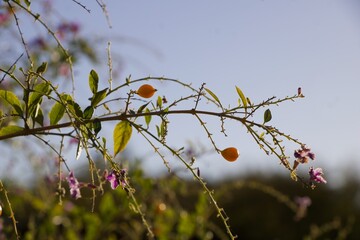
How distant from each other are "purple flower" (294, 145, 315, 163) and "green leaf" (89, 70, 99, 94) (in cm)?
31

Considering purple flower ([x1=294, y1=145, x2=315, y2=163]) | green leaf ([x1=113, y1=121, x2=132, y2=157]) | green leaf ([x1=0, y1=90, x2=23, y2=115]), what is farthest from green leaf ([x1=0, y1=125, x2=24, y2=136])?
purple flower ([x1=294, y1=145, x2=315, y2=163])

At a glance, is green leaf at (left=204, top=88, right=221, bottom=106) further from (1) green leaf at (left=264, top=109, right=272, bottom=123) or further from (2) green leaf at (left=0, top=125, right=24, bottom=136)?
(2) green leaf at (left=0, top=125, right=24, bottom=136)

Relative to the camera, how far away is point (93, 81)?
35.9 inches

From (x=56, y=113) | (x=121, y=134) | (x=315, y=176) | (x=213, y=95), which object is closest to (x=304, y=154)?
(x=315, y=176)

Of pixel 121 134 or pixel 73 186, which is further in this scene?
pixel 73 186

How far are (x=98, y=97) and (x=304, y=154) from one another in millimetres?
311

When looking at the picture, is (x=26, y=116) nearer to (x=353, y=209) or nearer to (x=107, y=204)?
(x=107, y=204)

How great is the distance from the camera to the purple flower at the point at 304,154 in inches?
34.2

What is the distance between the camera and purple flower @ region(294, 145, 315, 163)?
2.85ft

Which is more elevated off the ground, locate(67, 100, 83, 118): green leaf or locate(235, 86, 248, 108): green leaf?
locate(67, 100, 83, 118): green leaf

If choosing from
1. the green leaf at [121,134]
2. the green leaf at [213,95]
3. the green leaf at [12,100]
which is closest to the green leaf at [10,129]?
the green leaf at [12,100]

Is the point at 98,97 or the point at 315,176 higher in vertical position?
the point at 98,97

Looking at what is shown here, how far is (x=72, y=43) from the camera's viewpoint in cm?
246

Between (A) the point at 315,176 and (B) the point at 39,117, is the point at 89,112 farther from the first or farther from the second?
(A) the point at 315,176
